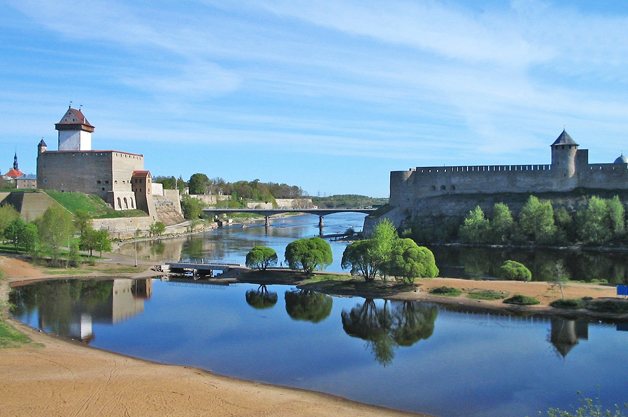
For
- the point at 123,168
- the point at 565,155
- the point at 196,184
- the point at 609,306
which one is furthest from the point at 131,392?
the point at 196,184

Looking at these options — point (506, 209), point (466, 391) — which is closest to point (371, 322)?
point (466, 391)

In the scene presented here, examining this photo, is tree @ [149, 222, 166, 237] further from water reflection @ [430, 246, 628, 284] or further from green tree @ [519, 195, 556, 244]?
green tree @ [519, 195, 556, 244]

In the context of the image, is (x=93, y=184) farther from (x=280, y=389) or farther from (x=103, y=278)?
(x=280, y=389)

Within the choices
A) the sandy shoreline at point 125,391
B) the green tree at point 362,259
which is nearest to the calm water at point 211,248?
the green tree at point 362,259

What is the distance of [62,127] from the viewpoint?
51250 millimetres

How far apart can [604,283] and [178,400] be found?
18.6 meters

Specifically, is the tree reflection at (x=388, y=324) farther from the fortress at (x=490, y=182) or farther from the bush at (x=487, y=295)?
the fortress at (x=490, y=182)

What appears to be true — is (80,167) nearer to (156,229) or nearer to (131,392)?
(156,229)

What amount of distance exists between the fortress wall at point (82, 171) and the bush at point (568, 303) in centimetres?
4179

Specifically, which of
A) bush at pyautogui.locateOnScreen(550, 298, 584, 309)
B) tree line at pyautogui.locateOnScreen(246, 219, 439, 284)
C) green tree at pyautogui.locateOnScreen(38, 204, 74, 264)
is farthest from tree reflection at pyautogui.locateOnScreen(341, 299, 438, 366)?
green tree at pyautogui.locateOnScreen(38, 204, 74, 264)

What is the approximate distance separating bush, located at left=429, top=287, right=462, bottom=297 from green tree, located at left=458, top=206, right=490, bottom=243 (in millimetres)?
18575

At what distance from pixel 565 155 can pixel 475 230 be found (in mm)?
11466

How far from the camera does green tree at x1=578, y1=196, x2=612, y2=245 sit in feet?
120

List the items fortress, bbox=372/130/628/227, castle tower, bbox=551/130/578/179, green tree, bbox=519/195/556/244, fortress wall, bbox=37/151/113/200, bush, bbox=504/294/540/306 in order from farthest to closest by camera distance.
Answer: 1. fortress wall, bbox=37/151/113/200
2. castle tower, bbox=551/130/578/179
3. fortress, bbox=372/130/628/227
4. green tree, bbox=519/195/556/244
5. bush, bbox=504/294/540/306
